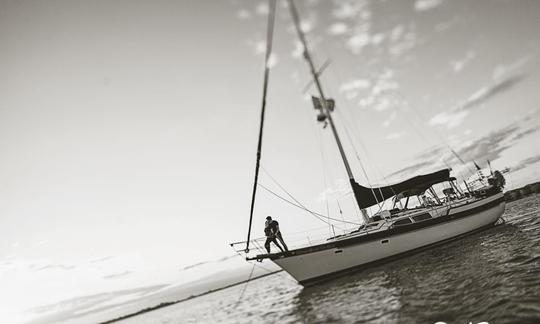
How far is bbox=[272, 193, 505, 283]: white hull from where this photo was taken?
14.7 metres

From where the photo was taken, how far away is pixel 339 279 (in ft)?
50.7

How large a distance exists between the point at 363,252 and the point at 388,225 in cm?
245

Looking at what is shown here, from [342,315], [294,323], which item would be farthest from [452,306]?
[294,323]

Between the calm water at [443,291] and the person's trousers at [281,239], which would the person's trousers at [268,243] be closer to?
the person's trousers at [281,239]

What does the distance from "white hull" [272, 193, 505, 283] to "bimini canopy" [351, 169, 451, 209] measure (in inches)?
89.5

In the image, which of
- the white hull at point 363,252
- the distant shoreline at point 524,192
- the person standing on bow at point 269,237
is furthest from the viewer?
the distant shoreline at point 524,192

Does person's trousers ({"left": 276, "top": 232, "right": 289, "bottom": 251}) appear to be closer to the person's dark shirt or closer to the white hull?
the person's dark shirt

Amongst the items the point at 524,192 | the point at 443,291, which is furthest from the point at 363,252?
the point at 524,192

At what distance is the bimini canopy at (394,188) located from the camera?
17.2 metres

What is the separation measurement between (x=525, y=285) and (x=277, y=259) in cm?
955

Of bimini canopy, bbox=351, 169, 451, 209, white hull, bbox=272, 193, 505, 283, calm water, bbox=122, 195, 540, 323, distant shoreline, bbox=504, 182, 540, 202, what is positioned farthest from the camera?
distant shoreline, bbox=504, 182, 540, 202

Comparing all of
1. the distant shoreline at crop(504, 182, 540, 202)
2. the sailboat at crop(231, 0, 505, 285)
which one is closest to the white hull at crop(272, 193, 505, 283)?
the sailboat at crop(231, 0, 505, 285)

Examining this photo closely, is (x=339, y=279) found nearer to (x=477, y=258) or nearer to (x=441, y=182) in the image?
(x=477, y=258)

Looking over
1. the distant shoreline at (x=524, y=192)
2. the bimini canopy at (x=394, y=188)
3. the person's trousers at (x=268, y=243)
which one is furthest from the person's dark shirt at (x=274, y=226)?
the distant shoreline at (x=524, y=192)
